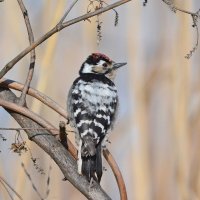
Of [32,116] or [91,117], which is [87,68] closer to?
[91,117]

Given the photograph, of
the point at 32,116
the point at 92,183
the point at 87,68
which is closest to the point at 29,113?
the point at 32,116

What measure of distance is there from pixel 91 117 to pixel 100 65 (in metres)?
0.37

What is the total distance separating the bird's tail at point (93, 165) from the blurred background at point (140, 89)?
0.46 m

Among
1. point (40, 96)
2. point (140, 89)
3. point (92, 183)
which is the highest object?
point (140, 89)

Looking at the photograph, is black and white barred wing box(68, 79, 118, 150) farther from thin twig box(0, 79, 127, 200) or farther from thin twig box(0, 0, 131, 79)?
thin twig box(0, 0, 131, 79)

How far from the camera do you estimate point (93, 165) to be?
36.0 inches

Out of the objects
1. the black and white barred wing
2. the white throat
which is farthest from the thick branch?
the white throat

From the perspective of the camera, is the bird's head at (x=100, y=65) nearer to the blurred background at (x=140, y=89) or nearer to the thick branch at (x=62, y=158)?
the blurred background at (x=140, y=89)

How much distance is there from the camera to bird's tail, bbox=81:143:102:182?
822 mm

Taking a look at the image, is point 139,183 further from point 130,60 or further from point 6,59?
point 6,59

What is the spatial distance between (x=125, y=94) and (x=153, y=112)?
105mm

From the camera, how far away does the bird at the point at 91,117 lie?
90 cm

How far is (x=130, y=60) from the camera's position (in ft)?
4.69

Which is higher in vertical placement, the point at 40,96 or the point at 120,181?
the point at 40,96
